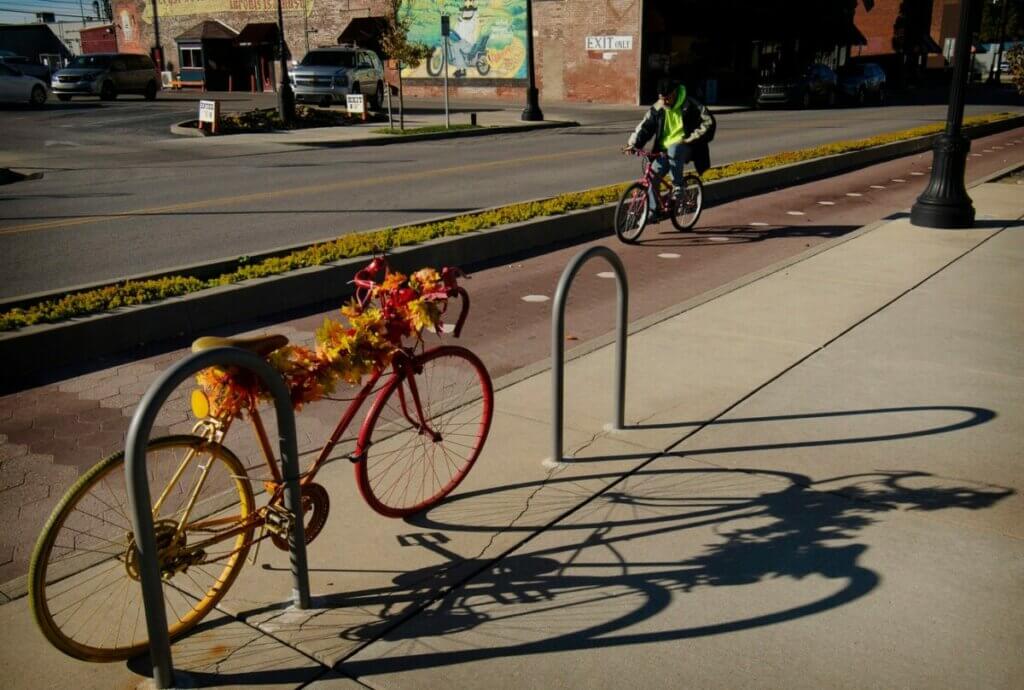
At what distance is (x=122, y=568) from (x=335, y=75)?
3203 centimetres

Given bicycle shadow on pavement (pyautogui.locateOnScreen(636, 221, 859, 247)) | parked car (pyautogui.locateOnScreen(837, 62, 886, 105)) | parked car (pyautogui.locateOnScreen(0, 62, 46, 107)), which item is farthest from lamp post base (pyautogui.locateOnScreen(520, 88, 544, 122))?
bicycle shadow on pavement (pyautogui.locateOnScreen(636, 221, 859, 247))

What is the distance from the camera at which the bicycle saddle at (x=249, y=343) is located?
10.4 ft

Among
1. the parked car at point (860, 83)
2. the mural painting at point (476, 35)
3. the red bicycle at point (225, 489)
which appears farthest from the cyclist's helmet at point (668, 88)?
the parked car at point (860, 83)

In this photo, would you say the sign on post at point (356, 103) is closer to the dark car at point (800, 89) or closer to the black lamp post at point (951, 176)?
the dark car at point (800, 89)

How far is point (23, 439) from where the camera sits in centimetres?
528

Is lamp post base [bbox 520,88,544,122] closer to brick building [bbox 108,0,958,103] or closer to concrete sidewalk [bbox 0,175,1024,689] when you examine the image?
brick building [bbox 108,0,958,103]

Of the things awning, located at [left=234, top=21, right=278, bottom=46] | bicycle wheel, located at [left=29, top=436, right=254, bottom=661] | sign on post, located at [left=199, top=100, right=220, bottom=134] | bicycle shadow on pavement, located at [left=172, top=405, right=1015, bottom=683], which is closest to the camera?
bicycle wheel, located at [left=29, top=436, right=254, bottom=661]

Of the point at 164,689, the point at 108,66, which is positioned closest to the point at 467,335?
the point at 164,689

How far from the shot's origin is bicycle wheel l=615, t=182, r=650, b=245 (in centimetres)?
1081

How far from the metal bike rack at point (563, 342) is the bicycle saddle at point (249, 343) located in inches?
61.2

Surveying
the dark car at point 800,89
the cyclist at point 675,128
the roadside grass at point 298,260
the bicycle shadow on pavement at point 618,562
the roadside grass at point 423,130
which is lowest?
the bicycle shadow on pavement at point 618,562

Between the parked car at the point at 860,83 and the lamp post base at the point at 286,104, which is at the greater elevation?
the parked car at the point at 860,83

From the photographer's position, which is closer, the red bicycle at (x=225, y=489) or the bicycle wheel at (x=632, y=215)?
the red bicycle at (x=225, y=489)

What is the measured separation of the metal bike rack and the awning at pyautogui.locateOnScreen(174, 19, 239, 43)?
2206 inches
